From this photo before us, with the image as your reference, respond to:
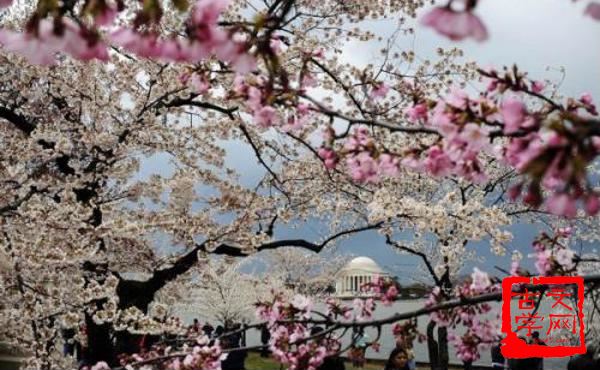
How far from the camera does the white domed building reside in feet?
97.0

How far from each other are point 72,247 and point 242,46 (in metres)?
6.05

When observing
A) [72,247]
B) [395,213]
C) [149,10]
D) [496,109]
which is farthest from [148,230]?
[149,10]

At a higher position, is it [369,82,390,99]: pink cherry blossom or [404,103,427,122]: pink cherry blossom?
[369,82,390,99]: pink cherry blossom

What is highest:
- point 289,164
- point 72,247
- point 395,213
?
point 289,164

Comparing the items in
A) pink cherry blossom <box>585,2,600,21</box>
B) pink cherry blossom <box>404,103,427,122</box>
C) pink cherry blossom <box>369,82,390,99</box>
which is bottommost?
pink cherry blossom <box>585,2,600,21</box>

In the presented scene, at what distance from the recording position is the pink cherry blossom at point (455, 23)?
1.14 metres

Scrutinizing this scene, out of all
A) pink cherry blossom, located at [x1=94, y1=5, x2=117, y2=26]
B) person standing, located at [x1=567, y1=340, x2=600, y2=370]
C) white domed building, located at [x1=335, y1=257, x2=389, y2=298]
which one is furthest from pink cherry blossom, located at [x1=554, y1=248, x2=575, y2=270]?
white domed building, located at [x1=335, y1=257, x2=389, y2=298]

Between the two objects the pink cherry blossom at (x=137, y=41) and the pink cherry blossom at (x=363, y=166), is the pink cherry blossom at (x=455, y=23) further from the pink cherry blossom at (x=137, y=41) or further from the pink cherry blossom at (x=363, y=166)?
the pink cherry blossom at (x=363, y=166)

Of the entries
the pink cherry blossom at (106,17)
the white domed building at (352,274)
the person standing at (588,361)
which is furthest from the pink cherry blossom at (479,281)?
the white domed building at (352,274)

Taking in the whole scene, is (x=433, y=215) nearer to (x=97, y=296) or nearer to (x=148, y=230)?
(x=148, y=230)

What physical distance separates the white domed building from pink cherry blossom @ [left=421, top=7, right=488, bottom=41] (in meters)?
17.4

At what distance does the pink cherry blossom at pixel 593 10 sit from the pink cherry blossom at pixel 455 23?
0.91 ft

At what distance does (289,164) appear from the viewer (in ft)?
30.9

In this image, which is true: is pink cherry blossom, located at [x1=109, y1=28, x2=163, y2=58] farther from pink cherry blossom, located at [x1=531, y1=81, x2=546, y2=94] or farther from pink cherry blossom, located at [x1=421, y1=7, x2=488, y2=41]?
pink cherry blossom, located at [x1=531, y1=81, x2=546, y2=94]
